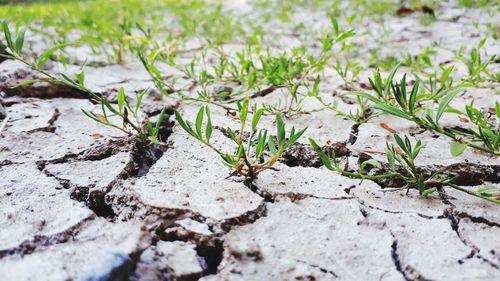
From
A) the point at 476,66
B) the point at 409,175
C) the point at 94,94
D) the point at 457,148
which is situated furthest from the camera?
the point at 476,66

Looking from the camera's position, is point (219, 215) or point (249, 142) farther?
point (249, 142)

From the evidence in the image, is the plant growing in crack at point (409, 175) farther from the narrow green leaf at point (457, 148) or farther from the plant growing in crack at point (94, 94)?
the plant growing in crack at point (94, 94)

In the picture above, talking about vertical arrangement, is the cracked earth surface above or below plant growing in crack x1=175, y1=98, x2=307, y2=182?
below

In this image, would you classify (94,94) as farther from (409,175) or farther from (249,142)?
(409,175)

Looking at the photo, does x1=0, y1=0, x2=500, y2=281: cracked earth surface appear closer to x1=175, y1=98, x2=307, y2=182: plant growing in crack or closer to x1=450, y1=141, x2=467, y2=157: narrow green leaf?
x1=175, y1=98, x2=307, y2=182: plant growing in crack

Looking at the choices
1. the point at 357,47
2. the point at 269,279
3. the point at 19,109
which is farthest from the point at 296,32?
the point at 269,279

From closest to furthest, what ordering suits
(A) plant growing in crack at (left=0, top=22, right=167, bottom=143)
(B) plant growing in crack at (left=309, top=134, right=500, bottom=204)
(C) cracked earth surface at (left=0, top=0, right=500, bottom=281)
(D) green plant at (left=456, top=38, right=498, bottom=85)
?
(C) cracked earth surface at (left=0, top=0, right=500, bottom=281) → (B) plant growing in crack at (left=309, top=134, right=500, bottom=204) → (A) plant growing in crack at (left=0, top=22, right=167, bottom=143) → (D) green plant at (left=456, top=38, right=498, bottom=85)

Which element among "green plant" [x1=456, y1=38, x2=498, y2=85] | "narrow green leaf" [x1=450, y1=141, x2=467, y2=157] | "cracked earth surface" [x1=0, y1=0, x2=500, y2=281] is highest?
"green plant" [x1=456, y1=38, x2=498, y2=85]

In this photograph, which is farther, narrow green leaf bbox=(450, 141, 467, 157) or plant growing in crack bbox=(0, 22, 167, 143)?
plant growing in crack bbox=(0, 22, 167, 143)

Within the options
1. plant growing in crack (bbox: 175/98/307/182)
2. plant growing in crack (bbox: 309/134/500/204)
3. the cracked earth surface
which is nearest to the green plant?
the cracked earth surface

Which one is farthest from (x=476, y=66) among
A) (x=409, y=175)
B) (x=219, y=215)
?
(x=219, y=215)
